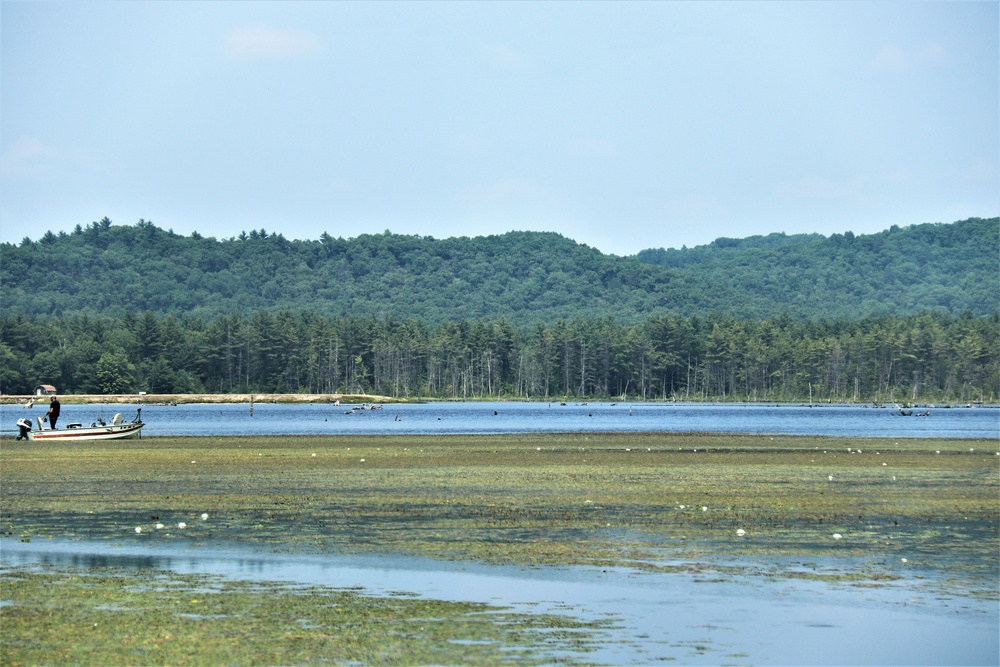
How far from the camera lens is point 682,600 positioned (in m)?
20.7

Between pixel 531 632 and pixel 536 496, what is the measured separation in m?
17.9

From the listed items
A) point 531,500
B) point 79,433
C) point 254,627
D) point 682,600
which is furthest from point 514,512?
point 79,433

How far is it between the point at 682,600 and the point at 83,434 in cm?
5176

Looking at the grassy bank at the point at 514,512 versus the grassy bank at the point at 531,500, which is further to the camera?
the grassy bank at the point at 531,500

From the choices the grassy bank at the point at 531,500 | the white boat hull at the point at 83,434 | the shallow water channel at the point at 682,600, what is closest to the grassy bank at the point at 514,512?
the grassy bank at the point at 531,500

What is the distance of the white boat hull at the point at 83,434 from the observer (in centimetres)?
6406

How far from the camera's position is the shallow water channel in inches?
696

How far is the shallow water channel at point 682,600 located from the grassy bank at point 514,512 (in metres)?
0.99

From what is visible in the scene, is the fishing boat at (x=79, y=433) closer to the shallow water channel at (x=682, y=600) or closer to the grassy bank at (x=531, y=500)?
the grassy bank at (x=531, y=500)

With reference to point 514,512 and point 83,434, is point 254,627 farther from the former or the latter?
point 83,434

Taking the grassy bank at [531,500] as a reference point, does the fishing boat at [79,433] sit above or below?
above

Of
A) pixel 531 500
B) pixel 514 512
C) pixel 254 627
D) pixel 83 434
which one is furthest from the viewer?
pixel 83 434

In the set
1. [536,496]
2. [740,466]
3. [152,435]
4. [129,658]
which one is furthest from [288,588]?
[152,435]

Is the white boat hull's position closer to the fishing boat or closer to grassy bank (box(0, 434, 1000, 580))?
the fishing boat
